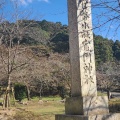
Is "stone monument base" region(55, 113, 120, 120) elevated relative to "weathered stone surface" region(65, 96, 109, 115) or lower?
lower

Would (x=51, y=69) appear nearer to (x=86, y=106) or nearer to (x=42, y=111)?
(x=42, y=111)

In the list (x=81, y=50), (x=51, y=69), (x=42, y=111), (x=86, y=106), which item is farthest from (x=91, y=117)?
(x=51, y=69)

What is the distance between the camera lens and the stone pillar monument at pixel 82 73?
5414 millimetres

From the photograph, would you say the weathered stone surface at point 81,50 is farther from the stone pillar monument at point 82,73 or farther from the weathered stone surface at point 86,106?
the weathered stone surface at point 86,106

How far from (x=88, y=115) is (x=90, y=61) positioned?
1.27 m

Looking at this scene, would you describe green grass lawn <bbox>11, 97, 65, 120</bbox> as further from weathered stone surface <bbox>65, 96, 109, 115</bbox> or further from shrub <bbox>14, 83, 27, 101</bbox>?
shrub <bbox>14, 83, 27, 101</bbox>

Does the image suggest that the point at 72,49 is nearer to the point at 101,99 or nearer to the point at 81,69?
the point at 81,69

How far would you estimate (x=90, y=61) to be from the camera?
5887 millimetres

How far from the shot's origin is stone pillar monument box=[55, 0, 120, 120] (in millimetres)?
5414

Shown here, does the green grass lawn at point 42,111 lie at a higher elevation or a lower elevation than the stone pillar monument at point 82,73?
lower

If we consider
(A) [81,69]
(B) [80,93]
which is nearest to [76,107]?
(B) [80,93]

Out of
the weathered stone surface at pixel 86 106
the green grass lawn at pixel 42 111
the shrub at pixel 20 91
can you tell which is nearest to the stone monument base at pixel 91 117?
the weathered stone surface at pixel 86 106

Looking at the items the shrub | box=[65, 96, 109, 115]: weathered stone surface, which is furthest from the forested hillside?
box=[65, 96, 109, 115]: weathered stone surface

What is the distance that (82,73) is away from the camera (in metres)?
5.66
